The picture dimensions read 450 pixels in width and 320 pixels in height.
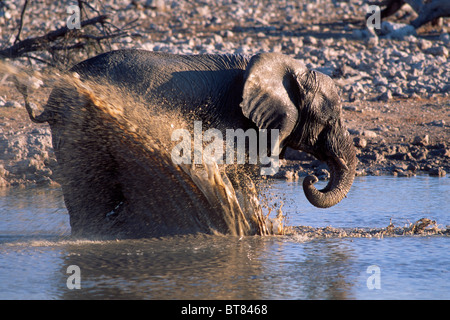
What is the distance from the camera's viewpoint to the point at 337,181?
22.9 ft

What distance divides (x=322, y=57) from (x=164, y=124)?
831 cm

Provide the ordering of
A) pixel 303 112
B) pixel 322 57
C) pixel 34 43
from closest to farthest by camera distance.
→ 1. pixel 303 112
2. pixel 34 43
3. pixel 322 57

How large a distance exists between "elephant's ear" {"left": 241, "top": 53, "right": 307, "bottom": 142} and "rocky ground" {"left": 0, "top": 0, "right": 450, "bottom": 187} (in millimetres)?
2909

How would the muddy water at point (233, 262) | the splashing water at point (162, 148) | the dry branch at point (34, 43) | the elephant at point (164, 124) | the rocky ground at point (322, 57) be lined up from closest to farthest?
the muddy water at point (233, 262) → the splashing water at point (162, 148) → the elephant at point (164, 124) → the rocky ground at point (322, 57) → the dry branch at point (34, 43)

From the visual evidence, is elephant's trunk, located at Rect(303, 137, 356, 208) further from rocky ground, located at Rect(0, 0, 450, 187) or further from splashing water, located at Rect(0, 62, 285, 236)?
rocky ground, located at Rect(0, 0, 450, 187)

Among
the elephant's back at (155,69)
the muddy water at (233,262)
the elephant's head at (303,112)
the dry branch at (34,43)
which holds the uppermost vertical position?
the dry branch at (34,43)

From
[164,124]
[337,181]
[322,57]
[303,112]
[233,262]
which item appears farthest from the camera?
[322,57]

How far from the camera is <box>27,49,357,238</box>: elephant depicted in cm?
645

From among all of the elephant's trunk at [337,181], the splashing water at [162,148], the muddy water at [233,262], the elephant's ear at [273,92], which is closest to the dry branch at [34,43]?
the muddy water at [233,262]

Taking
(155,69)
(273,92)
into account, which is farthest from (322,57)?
(155,69)

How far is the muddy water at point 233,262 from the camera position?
5.34 meters

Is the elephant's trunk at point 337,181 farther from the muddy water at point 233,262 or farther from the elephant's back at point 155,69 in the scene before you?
the elephant's back at point 155,69

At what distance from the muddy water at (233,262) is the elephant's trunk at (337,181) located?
1.21 feet

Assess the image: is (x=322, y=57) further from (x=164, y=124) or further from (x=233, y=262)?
(x=233, y=262)
